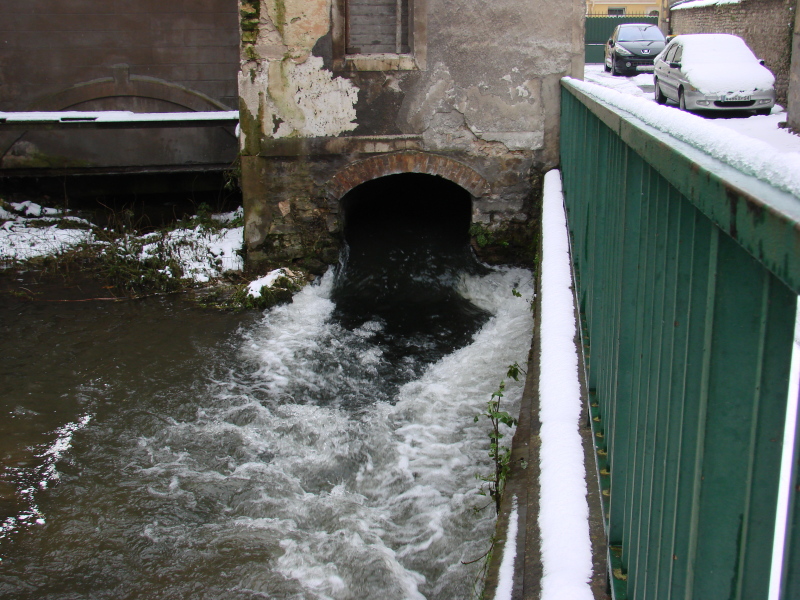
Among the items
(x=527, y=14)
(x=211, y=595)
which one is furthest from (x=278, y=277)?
(x=211, y=595)

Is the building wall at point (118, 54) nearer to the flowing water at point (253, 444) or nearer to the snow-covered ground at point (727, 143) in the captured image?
the flowing water at point (253, 444)

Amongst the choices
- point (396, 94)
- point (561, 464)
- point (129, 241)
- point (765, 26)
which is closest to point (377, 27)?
point (396, 94)

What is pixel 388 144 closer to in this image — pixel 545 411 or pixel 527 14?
pixel 527 14

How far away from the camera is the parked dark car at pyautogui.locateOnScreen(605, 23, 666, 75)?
22109 mm

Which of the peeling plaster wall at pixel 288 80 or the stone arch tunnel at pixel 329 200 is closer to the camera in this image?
the peeling plaster wall at pixel 288 80

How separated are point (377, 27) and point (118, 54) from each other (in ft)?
20.8

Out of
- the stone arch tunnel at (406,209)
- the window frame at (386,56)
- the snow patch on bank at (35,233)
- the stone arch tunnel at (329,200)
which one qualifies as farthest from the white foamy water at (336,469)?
the snow patch on bank at (35,233)

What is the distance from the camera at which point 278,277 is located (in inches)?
308

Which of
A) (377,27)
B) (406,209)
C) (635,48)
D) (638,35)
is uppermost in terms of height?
(638,35)

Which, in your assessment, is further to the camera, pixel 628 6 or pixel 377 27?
pixel 628 6

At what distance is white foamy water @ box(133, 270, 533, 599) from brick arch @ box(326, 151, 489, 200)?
1935 mm

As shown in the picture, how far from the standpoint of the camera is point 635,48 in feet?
72.6

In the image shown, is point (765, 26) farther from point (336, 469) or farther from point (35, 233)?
point (336, 469)

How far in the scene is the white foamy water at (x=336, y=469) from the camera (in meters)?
3.66
